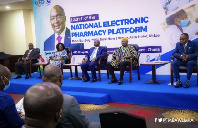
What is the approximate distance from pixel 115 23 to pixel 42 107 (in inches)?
247

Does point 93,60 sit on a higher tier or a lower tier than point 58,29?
lower

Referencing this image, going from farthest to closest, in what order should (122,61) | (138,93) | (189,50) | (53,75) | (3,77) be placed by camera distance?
1. (122,61)
2. (189,50)
3. (138,93)
4. (3,77)
5. (53,75)

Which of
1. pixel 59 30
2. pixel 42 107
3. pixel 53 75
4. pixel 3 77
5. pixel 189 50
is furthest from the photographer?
pixel 59 30

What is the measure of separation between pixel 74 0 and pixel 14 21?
14.2 ft

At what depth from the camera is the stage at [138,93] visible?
14.9 ft

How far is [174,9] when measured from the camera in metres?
6.36

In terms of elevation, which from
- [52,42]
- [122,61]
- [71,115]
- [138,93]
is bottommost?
[138,93]

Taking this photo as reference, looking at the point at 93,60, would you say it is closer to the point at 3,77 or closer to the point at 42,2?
the point at 42,2

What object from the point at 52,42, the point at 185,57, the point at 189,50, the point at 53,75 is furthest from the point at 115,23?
the point at 53,75

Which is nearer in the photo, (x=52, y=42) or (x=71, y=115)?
(x=71, y=115)

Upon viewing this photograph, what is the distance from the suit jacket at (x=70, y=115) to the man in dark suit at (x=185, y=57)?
11.3 ft

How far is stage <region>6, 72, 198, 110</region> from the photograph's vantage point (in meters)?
4.54

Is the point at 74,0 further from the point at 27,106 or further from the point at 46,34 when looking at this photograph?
the point at 27,106

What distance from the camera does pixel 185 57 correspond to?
4.99 m
